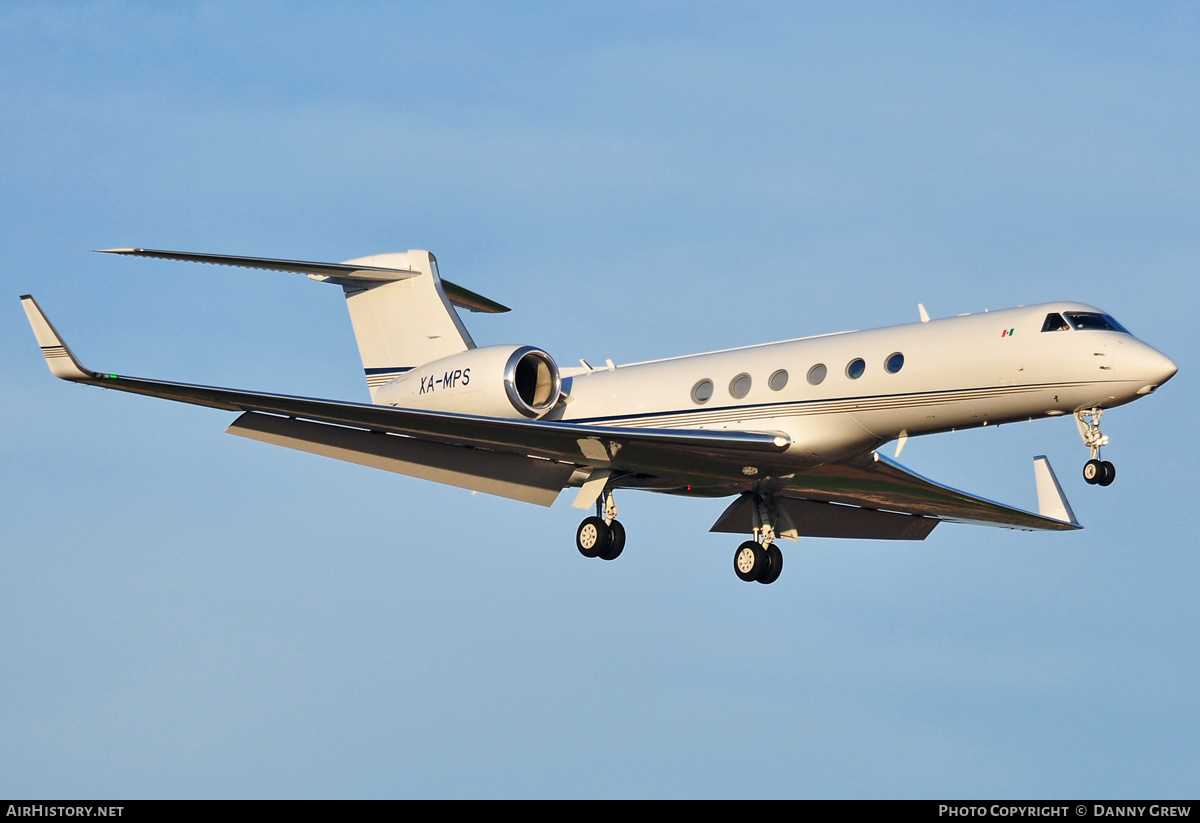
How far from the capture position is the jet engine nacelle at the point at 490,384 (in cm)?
2178

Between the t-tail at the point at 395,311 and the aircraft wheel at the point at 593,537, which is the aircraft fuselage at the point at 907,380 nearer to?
the aircraft wheel at the point at 593,537

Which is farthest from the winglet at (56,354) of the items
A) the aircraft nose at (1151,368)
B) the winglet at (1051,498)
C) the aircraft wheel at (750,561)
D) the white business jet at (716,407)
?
the winglet at (1051,498)

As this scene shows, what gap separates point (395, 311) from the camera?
2472cm

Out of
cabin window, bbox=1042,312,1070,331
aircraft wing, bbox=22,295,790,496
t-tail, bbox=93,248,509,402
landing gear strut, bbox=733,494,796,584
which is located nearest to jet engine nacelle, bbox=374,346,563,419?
aircraft wing, bbox=22,295,790,496

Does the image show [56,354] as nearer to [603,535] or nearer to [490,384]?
[490,384]

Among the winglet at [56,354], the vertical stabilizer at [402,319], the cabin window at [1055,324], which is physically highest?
the vertical stabilizer at [402,319]

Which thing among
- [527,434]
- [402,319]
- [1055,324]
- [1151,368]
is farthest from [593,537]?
[1151,368]

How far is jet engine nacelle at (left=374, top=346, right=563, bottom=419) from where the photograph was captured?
2178 cm

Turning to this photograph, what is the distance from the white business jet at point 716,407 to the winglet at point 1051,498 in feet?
0.14

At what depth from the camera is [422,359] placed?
24.3 metres

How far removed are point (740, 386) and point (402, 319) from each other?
640cm

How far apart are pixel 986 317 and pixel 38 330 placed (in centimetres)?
1186
